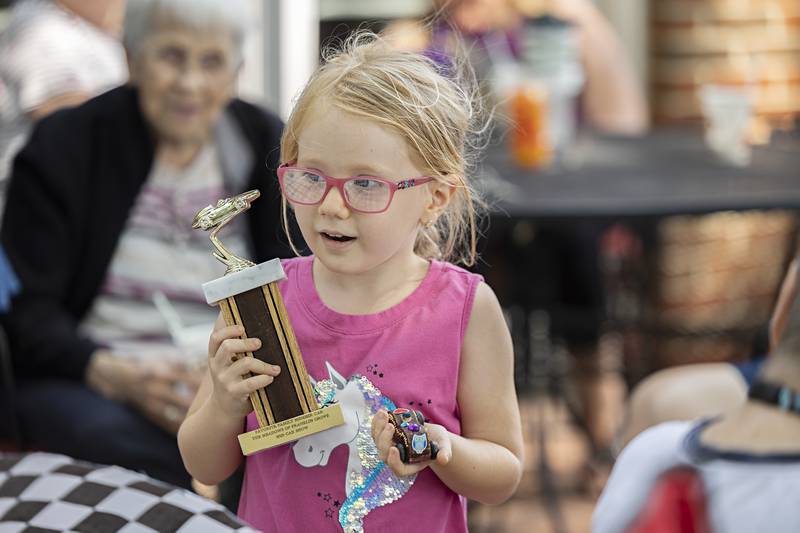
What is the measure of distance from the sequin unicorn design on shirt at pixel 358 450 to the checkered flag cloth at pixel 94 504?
12cm

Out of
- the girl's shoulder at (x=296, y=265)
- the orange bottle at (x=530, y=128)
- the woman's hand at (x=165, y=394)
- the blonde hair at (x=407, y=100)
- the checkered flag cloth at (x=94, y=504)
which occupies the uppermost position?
the blonde hair at (x=407, y=100)

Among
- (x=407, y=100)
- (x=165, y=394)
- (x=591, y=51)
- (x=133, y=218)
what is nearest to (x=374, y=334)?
(x=407, y=100)

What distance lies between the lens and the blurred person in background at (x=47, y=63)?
260 cm

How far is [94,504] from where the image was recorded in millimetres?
1343

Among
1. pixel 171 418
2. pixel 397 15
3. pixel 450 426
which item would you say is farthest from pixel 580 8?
pixel 450 426

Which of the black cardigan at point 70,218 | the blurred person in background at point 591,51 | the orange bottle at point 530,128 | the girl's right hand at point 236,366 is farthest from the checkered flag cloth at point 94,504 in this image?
the blurred person in background at point 591,51

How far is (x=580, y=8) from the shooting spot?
Result: 4125 millimetres

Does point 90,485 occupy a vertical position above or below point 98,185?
below

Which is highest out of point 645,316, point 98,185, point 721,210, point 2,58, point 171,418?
point 2,58

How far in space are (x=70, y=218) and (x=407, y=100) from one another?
3.78ft

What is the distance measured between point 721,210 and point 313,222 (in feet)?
6.18

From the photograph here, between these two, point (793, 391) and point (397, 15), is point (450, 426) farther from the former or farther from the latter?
point (397, 15)

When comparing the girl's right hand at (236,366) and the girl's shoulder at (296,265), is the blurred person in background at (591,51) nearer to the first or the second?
the girl's shoulder at (296,265)

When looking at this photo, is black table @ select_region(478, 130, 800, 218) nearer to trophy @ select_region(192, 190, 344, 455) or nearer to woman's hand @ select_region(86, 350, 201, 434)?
woman's hand @ select_region(86, 350, 201, 434)
